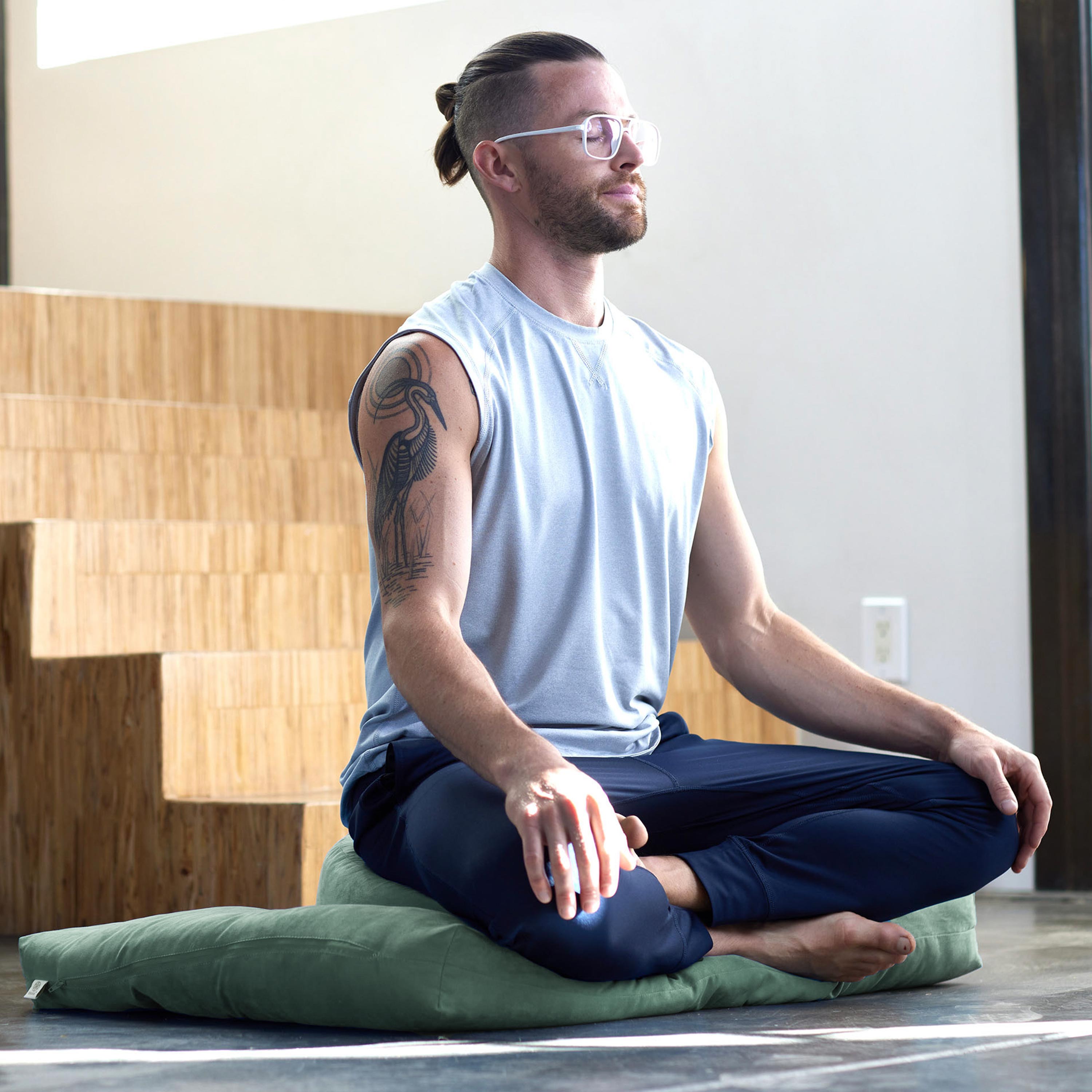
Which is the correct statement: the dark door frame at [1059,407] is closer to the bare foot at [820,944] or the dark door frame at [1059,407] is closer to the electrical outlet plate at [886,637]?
the electrical outlet plate at [886,637]

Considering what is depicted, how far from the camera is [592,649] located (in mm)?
1511

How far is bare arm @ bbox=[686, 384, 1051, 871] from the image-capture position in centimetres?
149

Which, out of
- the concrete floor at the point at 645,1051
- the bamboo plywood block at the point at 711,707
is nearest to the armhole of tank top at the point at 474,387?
the concrete floor at the point at 645,1051

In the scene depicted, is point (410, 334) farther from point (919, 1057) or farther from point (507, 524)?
point (919, 1057)

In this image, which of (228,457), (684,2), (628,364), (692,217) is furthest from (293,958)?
(684,2)

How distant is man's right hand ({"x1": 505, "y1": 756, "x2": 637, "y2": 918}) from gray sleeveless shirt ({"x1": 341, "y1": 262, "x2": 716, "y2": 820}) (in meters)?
0.30

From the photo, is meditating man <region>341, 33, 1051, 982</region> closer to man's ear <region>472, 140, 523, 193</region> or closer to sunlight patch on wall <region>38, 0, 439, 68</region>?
man's ear <region>472, 140, 523, 193</region>

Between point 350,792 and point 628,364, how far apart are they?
498mm

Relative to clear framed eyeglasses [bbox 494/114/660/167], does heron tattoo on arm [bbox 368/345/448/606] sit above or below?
below

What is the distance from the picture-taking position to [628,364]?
5.34 ft

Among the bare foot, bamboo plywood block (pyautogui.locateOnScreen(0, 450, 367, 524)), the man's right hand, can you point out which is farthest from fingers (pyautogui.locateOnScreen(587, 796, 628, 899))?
bamboo plywood block (pyautogui.locateOnScreen(0, 450, 367, 524))

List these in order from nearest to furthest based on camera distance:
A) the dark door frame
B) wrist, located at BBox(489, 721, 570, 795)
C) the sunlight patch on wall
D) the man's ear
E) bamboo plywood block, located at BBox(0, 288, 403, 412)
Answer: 1. wrist, located at BBox(489, 721, 570, 795)
2. the man's ear
3. the dark door frame
4. bamboo plywood block, located at BBox(0, 288, 403, 412)
5. the sunlight patch on wall

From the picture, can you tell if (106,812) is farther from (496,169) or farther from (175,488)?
(496,169)

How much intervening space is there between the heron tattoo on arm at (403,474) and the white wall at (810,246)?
1.31 meters
